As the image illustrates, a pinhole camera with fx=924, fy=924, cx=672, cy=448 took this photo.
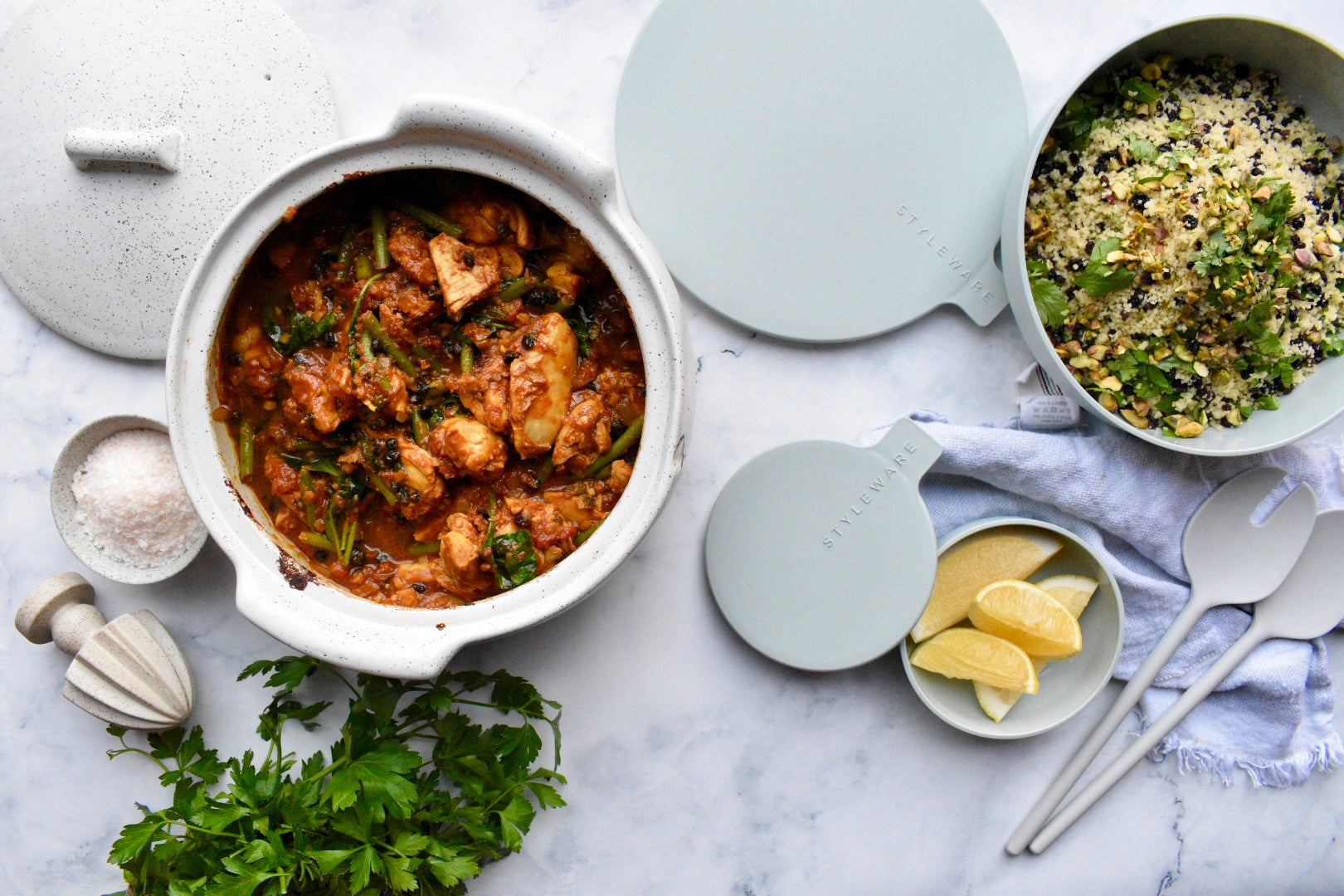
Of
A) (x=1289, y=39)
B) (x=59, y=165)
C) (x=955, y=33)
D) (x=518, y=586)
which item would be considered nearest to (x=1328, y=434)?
(x=1289, y=39)

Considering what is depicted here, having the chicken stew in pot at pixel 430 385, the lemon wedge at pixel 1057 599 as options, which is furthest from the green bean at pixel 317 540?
the lemon wedge at pixel 1057 599

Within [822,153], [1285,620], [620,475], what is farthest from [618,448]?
[1285,620]

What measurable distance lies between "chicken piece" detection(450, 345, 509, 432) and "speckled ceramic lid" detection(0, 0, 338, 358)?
0.56 metres

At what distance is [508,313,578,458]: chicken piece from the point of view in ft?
4.63

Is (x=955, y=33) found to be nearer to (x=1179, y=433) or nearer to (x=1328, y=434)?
(x=1179, y=433)

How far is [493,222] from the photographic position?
143 cm

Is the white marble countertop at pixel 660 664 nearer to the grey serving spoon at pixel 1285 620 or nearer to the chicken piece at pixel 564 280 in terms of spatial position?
the grey serving spoon at pixel 1285 620

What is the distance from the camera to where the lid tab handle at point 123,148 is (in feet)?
5.07

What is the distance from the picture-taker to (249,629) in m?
1.77

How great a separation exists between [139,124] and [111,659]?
3.11 feet

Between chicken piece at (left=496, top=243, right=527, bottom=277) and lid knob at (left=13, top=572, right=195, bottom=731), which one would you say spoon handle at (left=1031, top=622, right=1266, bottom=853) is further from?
lid knob at (left=13, top=572, right=195, bottom=731)

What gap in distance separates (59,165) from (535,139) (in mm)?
952

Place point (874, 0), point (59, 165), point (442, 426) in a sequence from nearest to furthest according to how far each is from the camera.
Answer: point (442, 426) → point (59, 165) → point (874, 0)

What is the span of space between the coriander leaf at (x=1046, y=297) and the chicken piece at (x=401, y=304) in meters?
1.06
